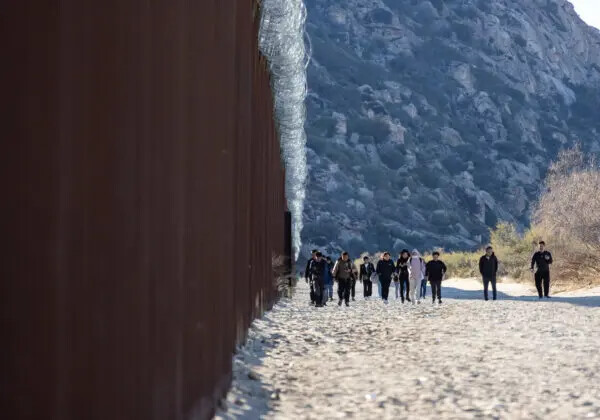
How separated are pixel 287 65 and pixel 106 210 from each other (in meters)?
11.9

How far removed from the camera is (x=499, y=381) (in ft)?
23.4

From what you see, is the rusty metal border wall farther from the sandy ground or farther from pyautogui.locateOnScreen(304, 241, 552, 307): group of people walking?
pyautogui.locateOnScreen(304, 241, 552, 307): group of people walking

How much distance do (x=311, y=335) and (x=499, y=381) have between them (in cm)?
467

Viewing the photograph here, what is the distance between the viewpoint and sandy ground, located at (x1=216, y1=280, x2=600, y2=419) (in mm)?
5988

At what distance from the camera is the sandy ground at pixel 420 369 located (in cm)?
599

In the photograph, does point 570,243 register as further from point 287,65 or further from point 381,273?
point 287,65

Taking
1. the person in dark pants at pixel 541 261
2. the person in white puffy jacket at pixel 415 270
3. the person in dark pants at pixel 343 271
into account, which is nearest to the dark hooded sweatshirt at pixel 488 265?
the person in dark pants at pixel 541 261

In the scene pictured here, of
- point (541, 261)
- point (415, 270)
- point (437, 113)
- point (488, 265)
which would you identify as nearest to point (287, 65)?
point (415, 270)

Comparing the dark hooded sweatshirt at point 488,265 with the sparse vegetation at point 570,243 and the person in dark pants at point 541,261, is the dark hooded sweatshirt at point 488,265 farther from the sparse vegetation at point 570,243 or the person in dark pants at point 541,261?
the sparse vegetation at point 570,243

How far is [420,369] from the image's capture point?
26.2ft

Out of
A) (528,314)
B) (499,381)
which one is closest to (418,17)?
(528,314)

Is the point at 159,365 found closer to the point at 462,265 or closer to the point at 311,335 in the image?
the point at 311,335

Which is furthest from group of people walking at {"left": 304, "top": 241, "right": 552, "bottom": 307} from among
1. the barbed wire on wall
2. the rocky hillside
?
the rocky hillside

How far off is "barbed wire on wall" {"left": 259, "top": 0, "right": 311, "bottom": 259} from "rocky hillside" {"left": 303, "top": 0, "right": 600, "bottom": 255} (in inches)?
1900
